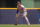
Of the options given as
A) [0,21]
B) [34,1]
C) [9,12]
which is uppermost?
[34,1]

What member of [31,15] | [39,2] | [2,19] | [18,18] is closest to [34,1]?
[39,2]

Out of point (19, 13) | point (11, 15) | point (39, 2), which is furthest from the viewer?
point (39, 2)

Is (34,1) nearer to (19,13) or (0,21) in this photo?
(19,13)

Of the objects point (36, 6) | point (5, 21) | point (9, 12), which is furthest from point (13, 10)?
point (36, 6)

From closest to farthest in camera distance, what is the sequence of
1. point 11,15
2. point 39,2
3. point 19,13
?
1. point 19,13
2. point 11,15
3. point 39,2

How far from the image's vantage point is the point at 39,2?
1222cm

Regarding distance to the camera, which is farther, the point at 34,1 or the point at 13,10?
the point at 34,1

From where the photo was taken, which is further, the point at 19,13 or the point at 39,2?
the point at 39,2

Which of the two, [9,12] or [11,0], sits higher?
[11,0]

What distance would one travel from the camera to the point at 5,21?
11609mm

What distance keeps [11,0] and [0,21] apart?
1922 mm

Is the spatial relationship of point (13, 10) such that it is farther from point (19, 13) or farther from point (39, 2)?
point (39, 2)

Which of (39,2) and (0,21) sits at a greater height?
(39,2)

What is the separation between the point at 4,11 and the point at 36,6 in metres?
2.69
